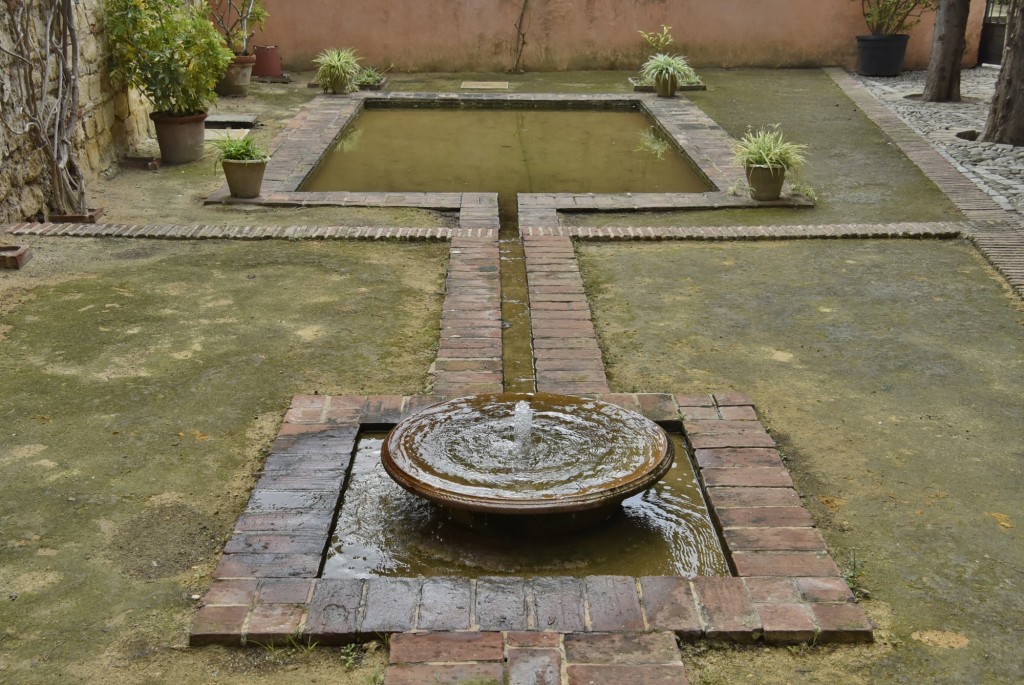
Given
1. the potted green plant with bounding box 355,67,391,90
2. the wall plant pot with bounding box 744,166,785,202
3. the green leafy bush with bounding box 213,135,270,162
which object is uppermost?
the green leafy bush with bounding box 213,135,270,162

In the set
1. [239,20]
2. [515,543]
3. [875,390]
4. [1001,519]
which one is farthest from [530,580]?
[239,20]

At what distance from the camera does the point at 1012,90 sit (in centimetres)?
869

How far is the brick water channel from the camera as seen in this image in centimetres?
253

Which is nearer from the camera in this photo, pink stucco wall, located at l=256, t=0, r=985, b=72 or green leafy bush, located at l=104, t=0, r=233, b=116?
green leafy bush, located at l=104, t=0, r=233, b=116

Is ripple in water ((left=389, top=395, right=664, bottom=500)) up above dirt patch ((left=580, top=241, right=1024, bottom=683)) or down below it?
above

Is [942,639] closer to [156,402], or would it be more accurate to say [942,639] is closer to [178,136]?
[156,402]

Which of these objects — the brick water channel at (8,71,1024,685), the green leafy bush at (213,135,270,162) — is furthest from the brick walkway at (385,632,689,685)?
the green leafy bush at (213,135,270,162)

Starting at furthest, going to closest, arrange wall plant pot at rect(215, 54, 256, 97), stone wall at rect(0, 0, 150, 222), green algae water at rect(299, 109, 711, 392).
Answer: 1. wall plant pot at rect(215, 54, 256, 97)
2. green algae water at rect(299, 109, 711, 392)
3. stone wall at rect(0, 0, 150, 222)

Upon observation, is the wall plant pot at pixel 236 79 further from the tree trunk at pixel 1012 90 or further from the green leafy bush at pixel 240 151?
the tree trunk at pixel 1012 90

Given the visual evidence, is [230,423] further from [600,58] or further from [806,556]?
[600,58]

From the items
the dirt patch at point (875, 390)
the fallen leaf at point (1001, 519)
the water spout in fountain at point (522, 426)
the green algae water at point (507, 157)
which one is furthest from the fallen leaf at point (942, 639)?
the green algae water at point (507, 157)

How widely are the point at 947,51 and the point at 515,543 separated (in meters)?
9.69

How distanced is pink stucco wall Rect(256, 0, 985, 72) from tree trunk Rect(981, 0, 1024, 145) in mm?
4955

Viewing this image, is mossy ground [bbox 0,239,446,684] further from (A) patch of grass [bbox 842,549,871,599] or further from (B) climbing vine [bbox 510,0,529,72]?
(B) climbing vine [bbox 510,0,529,72]
